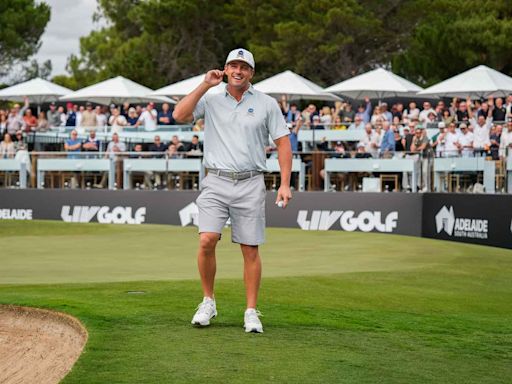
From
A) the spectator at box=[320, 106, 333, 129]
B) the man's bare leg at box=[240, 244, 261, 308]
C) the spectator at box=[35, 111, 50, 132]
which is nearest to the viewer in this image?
the man's bare leg at box=[240, 244, 261, 308]

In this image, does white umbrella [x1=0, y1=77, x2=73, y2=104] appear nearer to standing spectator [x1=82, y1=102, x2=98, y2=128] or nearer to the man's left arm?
standing spectator [x1=82, y1=102, x2=98, y2=128]

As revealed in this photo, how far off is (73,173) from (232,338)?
1933 centimetres

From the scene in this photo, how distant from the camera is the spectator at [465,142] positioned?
1996cm

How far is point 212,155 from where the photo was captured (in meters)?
7.99

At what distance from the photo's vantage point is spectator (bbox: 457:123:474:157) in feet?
65.5

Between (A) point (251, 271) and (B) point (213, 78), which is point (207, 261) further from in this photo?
(B) point (213, 78)

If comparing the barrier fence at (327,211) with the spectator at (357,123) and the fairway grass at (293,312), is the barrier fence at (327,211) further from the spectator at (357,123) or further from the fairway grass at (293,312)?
the spectator at (357,123)

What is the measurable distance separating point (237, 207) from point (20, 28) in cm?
5572

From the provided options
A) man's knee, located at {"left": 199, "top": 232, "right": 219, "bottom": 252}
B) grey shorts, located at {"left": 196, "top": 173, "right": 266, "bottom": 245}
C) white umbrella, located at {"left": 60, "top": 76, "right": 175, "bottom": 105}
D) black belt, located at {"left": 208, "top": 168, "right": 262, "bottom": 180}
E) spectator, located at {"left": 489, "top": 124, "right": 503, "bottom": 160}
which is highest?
white umbrella, located at {"left": 60, "top": 76, "right": 175, "bottom": 105}

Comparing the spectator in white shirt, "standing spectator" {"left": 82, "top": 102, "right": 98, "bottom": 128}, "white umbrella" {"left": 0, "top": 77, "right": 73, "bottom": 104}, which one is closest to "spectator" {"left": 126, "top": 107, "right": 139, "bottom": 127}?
"standing spectator" {"left": 82, "top": 102, "right": 98, "bottom": 128}

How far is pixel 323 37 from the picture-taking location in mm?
48906

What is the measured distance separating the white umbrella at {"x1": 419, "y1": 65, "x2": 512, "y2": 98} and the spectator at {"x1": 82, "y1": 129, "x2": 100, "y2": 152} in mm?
8348

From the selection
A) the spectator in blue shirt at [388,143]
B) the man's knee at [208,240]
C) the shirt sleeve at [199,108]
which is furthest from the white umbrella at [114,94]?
the man's knee at [208,240]

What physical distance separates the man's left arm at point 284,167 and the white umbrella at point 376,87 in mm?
21051
